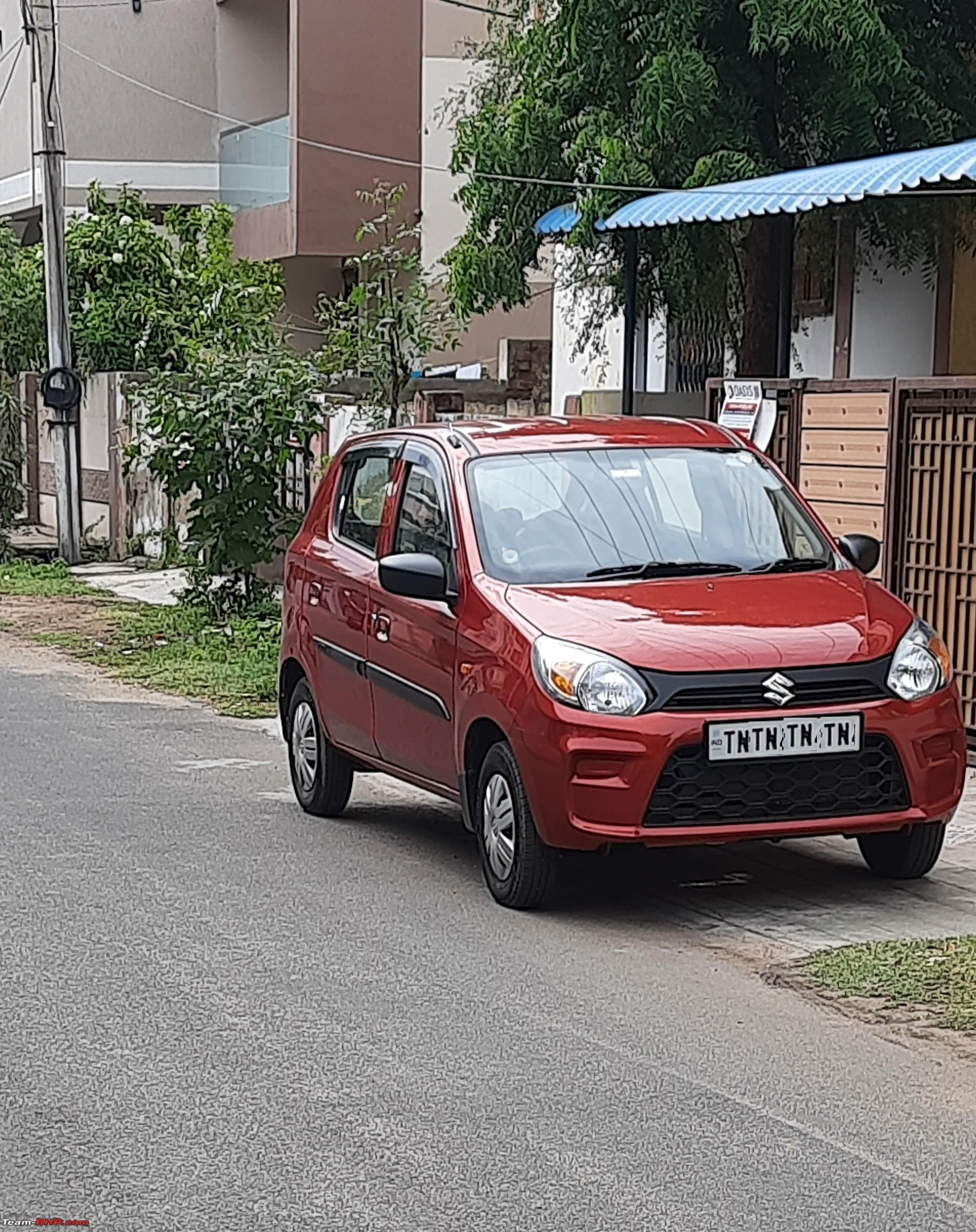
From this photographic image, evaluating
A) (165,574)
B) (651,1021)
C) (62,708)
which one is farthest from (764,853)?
(165,574)

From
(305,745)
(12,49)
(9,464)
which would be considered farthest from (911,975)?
(12,49)

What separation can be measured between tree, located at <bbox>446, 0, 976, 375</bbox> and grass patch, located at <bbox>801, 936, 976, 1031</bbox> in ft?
28.3

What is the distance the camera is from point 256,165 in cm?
3166

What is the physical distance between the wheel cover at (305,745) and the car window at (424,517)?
1.21m

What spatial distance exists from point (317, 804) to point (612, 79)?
7.70 meters

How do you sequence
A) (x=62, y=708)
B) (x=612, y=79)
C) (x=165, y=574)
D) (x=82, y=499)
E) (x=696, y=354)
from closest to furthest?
(x=62, y=708)
(x=612, y=79)
(x=696, y=354)
(x=165, y=574)
(x=82, y=499)

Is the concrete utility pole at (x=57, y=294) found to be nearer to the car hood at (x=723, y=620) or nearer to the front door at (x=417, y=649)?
the front door at (x=417, y=649)

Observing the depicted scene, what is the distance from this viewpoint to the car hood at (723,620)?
24.8 feet

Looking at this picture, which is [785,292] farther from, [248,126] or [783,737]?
[248,126]

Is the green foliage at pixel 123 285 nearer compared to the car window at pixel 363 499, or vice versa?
the car window at pixel 363 499

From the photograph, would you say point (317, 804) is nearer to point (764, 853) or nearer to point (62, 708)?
point (764, 853)

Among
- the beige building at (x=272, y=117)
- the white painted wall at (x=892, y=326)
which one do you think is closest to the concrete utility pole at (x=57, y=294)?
the beige building at (x=272, y=117)

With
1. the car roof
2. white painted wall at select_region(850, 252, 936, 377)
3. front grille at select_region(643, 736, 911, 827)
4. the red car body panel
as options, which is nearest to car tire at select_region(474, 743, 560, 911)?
the red car body panel

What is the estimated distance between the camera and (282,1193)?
4977mm
